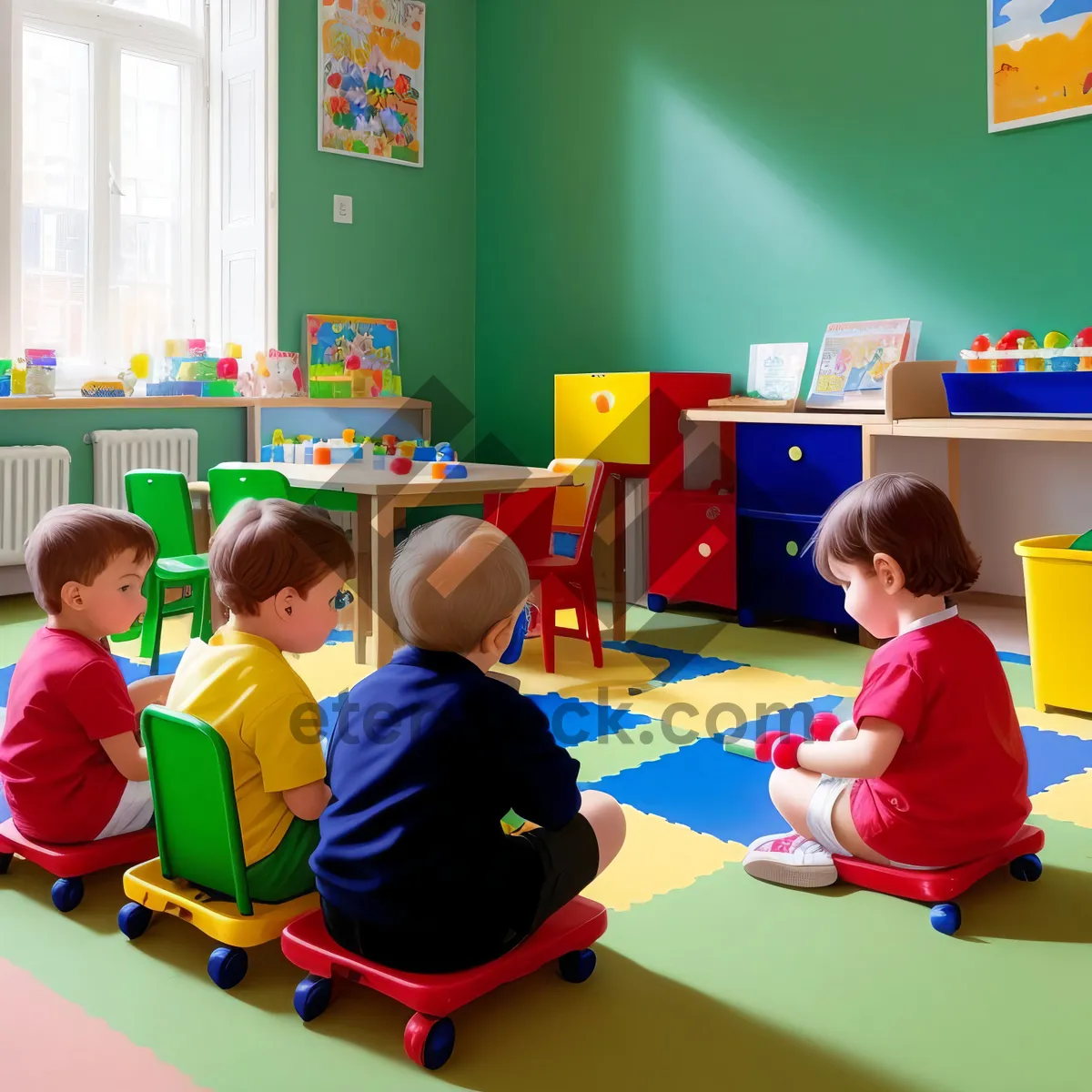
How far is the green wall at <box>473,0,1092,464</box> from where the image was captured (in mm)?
3928

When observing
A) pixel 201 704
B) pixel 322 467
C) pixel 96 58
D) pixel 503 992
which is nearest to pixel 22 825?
pixel 201 704

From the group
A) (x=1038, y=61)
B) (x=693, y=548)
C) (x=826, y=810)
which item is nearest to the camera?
(x=826, y=810)

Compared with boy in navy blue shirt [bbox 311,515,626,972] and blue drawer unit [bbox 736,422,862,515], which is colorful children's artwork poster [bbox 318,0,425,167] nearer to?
blue drawer unit [bbox 736,422,862,515]

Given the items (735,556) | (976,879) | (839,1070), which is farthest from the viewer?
(735,556)

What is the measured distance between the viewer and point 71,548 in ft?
5.87

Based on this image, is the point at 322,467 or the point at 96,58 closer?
the point at 322,467

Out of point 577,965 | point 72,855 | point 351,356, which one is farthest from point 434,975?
point 351,356

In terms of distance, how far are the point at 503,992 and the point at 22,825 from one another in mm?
853

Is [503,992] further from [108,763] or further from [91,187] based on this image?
[91,187]

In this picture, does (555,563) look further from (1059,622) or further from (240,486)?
(1059,622)

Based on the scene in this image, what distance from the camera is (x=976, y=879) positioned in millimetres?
1855

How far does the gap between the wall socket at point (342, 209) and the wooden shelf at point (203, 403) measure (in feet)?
2.79

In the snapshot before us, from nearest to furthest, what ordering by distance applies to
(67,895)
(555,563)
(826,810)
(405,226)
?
(67,895)
(826,810)
(555,563)
(405,226)

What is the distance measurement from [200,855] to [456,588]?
58 cm
